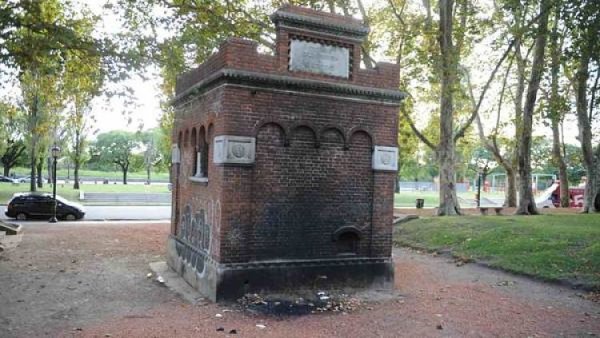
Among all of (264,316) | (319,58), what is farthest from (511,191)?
(264,316)

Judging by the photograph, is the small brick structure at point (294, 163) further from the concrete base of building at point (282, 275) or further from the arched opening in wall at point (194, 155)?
the arched opening in wall at point (194, 155)

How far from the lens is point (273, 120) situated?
10195 millimetres

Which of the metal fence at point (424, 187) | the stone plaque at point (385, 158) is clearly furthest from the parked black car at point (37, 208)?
the metal fence at point (424, 187)

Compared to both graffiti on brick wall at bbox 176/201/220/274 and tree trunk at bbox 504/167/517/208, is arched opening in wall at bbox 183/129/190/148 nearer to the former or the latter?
graffiti on brick wall at bbox 176/201/220/274

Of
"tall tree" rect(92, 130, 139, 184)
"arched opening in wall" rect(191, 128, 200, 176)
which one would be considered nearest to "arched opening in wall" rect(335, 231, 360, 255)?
"arched opening in wall" rect(191, 128, 200, 176)

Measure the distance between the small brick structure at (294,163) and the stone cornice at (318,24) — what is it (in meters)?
0.02

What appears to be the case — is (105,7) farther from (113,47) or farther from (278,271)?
(278,271)

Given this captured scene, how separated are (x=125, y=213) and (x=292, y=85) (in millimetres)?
24272

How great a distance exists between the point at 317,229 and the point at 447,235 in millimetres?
9222

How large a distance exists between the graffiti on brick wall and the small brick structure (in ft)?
0.13

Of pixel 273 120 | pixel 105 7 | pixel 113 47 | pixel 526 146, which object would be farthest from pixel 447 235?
pixel 105 7

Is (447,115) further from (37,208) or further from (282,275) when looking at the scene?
(37,208)

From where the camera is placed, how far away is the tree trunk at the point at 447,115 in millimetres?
20438

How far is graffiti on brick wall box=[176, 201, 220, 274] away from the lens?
10.6 meters
